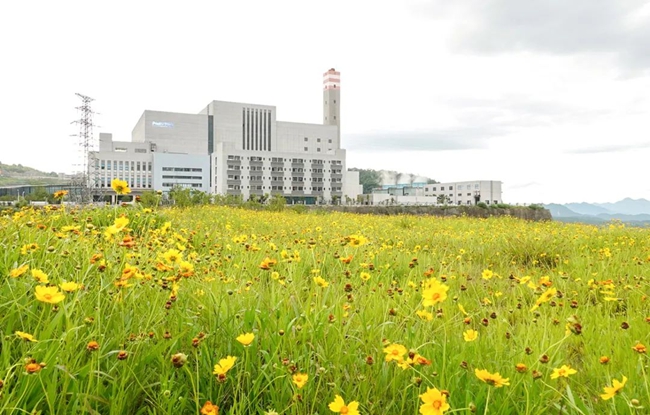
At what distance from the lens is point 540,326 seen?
2.14 meters

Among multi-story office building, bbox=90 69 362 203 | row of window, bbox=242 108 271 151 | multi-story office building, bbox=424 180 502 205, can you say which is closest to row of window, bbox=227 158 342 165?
multi-story office building, bbox=90 69 362 203

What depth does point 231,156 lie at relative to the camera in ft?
236

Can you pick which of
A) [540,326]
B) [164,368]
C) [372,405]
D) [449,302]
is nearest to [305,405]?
[372,405]

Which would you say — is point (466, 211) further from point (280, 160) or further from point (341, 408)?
point (280, 160)

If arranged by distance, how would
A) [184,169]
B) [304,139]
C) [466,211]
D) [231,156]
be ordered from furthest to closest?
[304,139] < [184,169] < [231,156] < [466,211]

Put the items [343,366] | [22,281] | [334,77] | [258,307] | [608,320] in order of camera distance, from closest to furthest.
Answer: [343,366]
[22,281]
[258,307]
[608,320]
[334,77]

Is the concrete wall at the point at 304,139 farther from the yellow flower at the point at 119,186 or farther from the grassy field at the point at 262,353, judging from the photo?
the grassy field at the point at 262,353

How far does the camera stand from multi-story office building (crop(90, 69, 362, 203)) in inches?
2810

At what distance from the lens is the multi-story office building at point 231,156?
7138 centimetres

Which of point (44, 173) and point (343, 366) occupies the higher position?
point (44, 173)

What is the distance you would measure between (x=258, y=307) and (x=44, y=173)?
564ft

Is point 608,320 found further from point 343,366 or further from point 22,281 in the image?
point 22,281

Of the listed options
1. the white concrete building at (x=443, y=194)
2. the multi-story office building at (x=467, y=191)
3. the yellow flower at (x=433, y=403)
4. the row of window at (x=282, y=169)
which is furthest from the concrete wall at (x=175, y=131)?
the yellow flower at (x=433, y=403)

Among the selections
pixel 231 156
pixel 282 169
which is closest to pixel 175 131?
pixel 231 156
